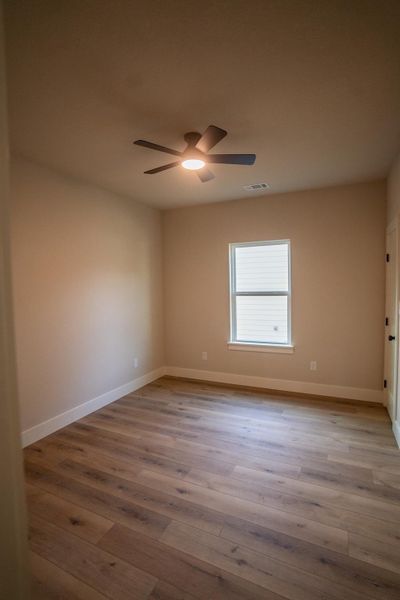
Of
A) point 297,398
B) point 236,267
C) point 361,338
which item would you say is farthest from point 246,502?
point 236,267

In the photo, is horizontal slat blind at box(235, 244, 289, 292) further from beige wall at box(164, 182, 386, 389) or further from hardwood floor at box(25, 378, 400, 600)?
hardwood floor at box(25, 378, 400, 600)

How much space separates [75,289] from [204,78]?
2426 millimetres

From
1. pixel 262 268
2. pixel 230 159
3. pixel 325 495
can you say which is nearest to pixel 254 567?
pixel 325 495

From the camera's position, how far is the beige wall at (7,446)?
551mm

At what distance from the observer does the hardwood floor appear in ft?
4.94

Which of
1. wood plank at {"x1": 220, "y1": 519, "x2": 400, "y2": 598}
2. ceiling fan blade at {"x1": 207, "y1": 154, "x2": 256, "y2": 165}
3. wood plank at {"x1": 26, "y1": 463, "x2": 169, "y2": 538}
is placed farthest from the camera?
ceiling fan blade at {"x1": 207, "y1": 154, "x2": 256, "y2": 165}

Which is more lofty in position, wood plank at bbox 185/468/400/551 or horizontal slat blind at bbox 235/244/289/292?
horizontal slat blind at bbox 235/244/289/292

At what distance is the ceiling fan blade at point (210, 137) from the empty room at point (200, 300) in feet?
0.07

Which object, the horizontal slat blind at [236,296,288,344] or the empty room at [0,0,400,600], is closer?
the empty room at [0,0,400,600]

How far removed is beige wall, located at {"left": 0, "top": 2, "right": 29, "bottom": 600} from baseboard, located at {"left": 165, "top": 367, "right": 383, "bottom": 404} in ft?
12.7

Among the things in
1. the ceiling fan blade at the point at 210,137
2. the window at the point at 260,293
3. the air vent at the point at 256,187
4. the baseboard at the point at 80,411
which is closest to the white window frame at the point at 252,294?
the window at the point at 260,293

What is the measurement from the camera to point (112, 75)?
1741 millimetres

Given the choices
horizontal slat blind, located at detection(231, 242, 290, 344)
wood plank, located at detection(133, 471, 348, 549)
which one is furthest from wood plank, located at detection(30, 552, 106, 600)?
horizontal slat blind, located at detection(231, 242, 290, 344)

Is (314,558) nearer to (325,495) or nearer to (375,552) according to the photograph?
(375,552)
